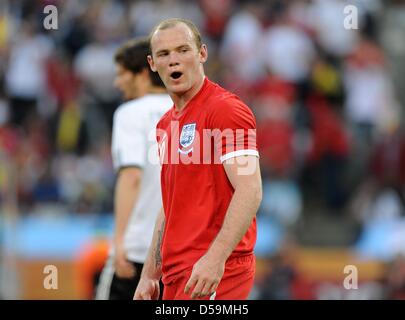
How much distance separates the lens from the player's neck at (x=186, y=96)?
5523mm

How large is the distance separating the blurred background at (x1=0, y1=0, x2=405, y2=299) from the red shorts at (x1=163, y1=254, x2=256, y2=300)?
22.4 feet

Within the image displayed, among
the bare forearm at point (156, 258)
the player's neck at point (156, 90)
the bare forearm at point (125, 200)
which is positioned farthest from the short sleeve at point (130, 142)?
the bare forearm at point (156, 258)

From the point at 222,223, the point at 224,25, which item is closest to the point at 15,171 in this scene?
the point at 224,25

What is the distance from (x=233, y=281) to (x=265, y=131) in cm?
900

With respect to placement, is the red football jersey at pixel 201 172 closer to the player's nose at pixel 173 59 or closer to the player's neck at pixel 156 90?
the player's nose at pixel 173 59

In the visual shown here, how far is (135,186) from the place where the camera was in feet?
23.0

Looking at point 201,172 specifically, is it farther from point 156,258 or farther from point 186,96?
point 156,258

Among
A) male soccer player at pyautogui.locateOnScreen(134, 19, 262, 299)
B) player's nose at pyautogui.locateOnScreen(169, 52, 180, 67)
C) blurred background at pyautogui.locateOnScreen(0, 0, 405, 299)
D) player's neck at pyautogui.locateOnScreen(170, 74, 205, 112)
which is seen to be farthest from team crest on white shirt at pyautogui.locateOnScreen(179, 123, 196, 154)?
blurred background at pyautogui.locateOnScreen(0, 0, 405, 299)

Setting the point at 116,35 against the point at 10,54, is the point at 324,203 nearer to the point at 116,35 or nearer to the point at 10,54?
the point at 116,35

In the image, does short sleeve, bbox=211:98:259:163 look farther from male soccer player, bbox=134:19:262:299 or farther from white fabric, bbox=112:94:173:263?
white fabric, bbox=112:94:173:263

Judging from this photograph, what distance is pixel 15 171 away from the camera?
13617 millimetres

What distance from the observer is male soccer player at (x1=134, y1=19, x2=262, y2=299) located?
513 cm
